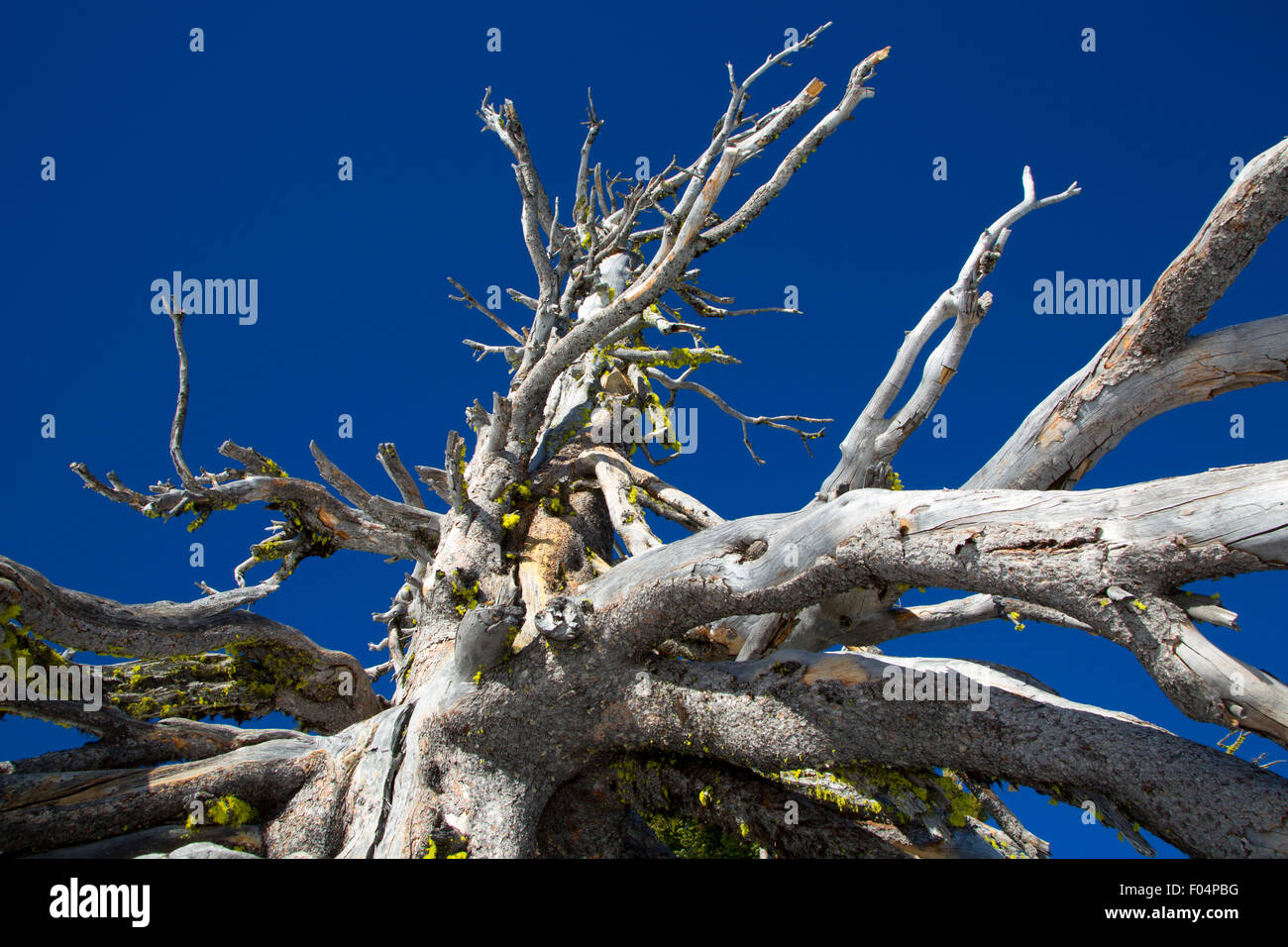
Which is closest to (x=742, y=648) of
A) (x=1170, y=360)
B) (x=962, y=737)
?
(x=962, y=737)

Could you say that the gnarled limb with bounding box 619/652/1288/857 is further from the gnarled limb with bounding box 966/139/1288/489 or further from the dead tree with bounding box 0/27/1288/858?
the gnarled limb with bounding box 966/139/1288/489

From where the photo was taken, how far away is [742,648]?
6301 millimetres

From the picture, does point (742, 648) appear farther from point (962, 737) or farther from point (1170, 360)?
point (1170, 360)

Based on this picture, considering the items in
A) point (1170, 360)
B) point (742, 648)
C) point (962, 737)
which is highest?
point (1170, 360)

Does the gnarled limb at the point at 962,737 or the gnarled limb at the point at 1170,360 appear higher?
the gnarled limb at the point at 1170,360

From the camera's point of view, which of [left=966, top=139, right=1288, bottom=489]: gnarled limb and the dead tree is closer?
the dead tree

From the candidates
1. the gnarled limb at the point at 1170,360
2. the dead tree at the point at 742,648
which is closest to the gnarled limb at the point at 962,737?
the dead tree at the point at 742,648

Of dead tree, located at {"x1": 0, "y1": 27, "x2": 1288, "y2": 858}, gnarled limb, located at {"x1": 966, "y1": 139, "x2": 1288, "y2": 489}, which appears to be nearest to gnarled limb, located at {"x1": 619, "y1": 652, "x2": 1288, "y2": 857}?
dead tree, located at {"x1": 0, "y1": 27, "x2": 1288, "y2": 858}

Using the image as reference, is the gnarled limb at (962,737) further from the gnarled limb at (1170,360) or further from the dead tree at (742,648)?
the gnarled limb at (1170,360)

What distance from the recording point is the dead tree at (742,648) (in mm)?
3729

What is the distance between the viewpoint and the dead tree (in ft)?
12.2

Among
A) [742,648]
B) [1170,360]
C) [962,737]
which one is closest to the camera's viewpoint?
[962,737]

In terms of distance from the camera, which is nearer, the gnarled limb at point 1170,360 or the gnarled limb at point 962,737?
the gnarled limb at point 962,737

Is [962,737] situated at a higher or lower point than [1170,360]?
lower
